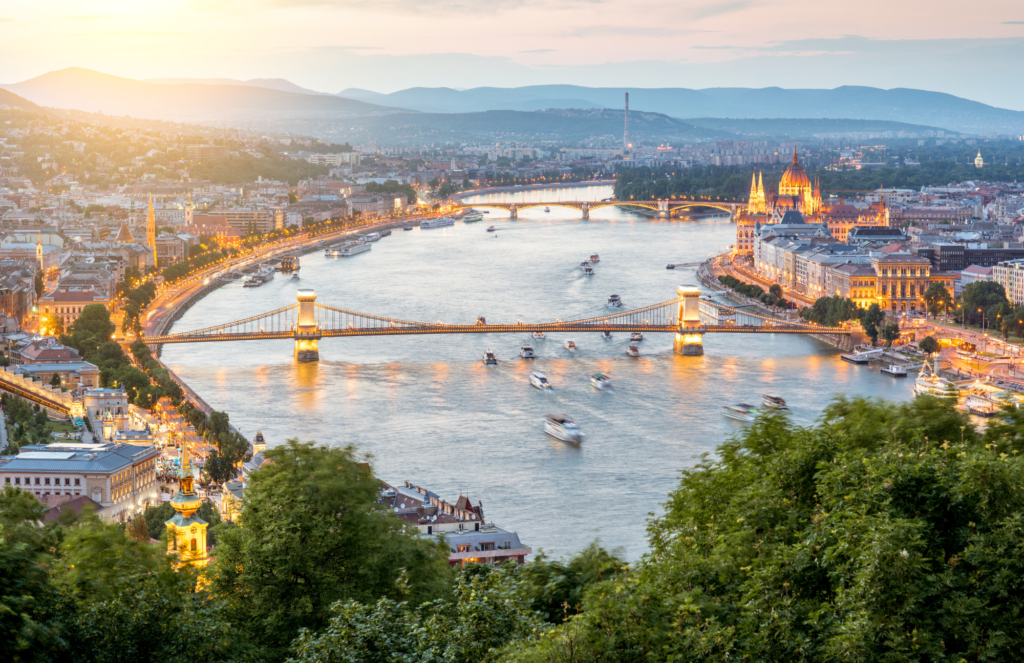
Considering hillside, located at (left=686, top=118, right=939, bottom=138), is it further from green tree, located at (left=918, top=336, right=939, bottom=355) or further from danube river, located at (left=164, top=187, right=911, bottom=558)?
green tree, located at (left=918, top=336, right=939, bottom=355)

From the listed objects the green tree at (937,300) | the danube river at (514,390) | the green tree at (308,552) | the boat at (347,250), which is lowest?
the danube river at (514,390)

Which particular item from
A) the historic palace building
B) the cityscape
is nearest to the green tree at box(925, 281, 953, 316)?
the cityscape

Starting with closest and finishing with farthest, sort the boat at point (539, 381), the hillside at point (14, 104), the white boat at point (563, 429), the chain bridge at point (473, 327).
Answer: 1. the white boat at point (563, 429)
2. the boat at point (539, 381)
3. the chain bridge at point (473, 327)
4. the hillside at point (14, 104)

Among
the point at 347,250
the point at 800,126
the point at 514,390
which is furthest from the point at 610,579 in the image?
the point at 800,126

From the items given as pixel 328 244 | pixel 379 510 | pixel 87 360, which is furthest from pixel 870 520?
pixel 328 244

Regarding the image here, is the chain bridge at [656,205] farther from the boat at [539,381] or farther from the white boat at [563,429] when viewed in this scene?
the white boat at [563,429]

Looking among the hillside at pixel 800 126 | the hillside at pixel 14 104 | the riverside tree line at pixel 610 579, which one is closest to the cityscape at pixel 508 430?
the riverside tree line at pixel 610 579

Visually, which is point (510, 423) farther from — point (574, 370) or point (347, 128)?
point (347, 128)
